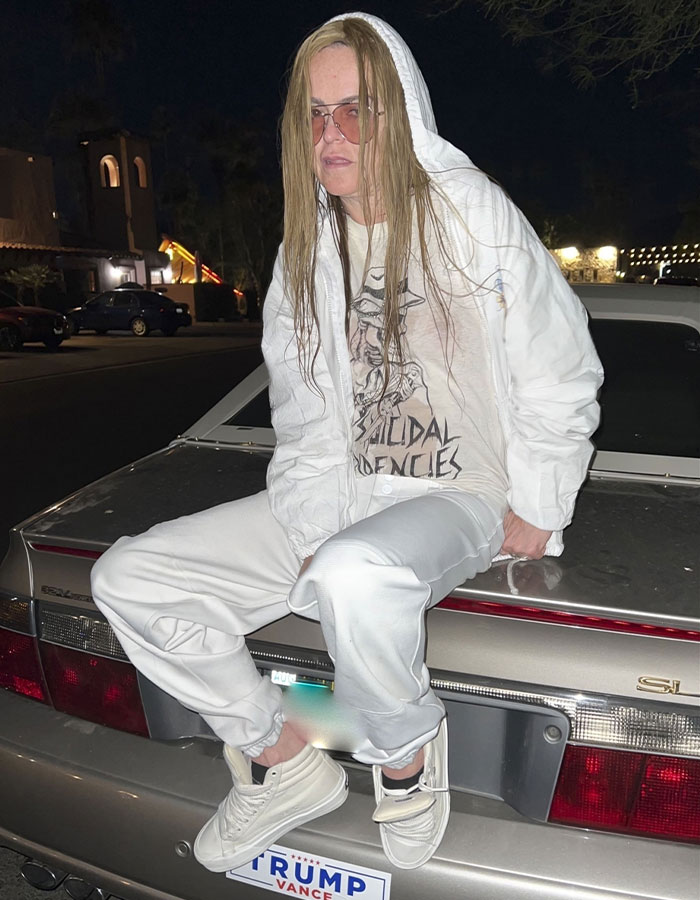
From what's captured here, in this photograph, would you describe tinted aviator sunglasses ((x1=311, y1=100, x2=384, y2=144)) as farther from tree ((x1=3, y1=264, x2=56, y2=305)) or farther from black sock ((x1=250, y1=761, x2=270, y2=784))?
tree ((x1=3, y1=264, x2=56, y2=305))

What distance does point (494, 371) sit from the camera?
6.52ft

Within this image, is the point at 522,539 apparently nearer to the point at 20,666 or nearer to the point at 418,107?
the point at 418,107

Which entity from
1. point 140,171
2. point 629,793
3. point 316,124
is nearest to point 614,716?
point 629,793

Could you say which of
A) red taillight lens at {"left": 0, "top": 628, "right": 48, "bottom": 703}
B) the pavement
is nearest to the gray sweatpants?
red taillight lens at {"left": 0, "top": 628, "right": 48, "bottom": 703}

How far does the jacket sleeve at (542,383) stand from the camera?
1.86m

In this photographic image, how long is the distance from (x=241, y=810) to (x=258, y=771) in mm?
136

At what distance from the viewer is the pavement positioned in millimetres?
16427

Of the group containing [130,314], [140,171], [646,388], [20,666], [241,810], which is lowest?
[130,314]

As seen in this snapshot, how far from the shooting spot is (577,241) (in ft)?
288

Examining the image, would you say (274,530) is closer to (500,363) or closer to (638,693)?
(500,363)

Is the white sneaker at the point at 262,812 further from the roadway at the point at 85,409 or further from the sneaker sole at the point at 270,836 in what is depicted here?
the roadway at the point at 85,409

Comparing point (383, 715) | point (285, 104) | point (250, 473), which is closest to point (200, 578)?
point (383, 715)

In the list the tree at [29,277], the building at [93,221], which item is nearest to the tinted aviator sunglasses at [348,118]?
the tree at [29,277]

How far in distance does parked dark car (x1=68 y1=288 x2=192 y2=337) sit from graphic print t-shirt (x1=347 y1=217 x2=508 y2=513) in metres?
25.9
